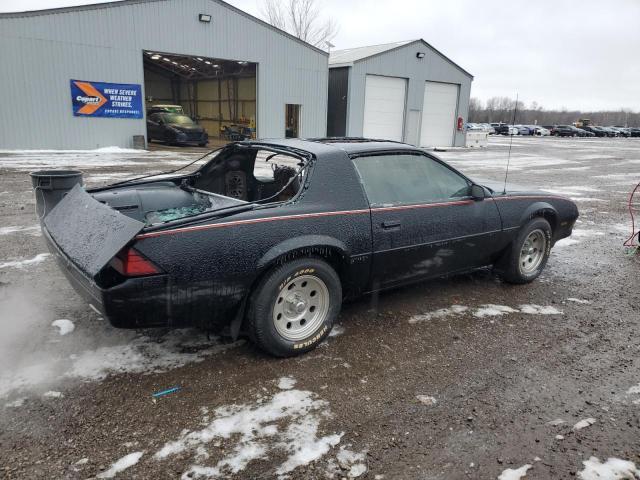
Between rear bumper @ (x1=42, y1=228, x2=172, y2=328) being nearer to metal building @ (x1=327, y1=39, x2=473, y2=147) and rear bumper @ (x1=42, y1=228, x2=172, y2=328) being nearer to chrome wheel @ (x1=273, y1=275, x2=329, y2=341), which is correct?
chrome wheel @ (x1=273, y1=275, x2=329, y2=341)

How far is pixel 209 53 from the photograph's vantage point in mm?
21234

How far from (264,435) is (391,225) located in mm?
1869

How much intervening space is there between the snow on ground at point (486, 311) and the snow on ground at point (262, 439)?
1.67 meters

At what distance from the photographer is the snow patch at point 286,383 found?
10.1 feet

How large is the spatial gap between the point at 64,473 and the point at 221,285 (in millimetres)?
1258

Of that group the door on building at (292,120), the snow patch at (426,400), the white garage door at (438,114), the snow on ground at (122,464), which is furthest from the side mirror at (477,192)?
the white garage door at (438,114)

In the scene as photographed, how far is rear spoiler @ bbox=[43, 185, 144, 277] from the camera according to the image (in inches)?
110

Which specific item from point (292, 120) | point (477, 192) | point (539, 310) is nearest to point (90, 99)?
point (292, 120)

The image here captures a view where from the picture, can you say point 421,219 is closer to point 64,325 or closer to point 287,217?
point 287,217

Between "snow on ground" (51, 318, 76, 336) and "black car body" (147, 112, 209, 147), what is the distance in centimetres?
2024

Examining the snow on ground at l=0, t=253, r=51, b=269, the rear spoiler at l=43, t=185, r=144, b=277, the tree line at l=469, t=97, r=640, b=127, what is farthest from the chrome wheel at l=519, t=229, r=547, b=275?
the tree line at l=469, t=97, r=640, b=127

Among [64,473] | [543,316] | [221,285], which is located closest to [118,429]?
[64,473]

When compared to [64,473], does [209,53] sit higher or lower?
higher

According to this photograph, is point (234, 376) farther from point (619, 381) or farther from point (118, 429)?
point (619, 381)
